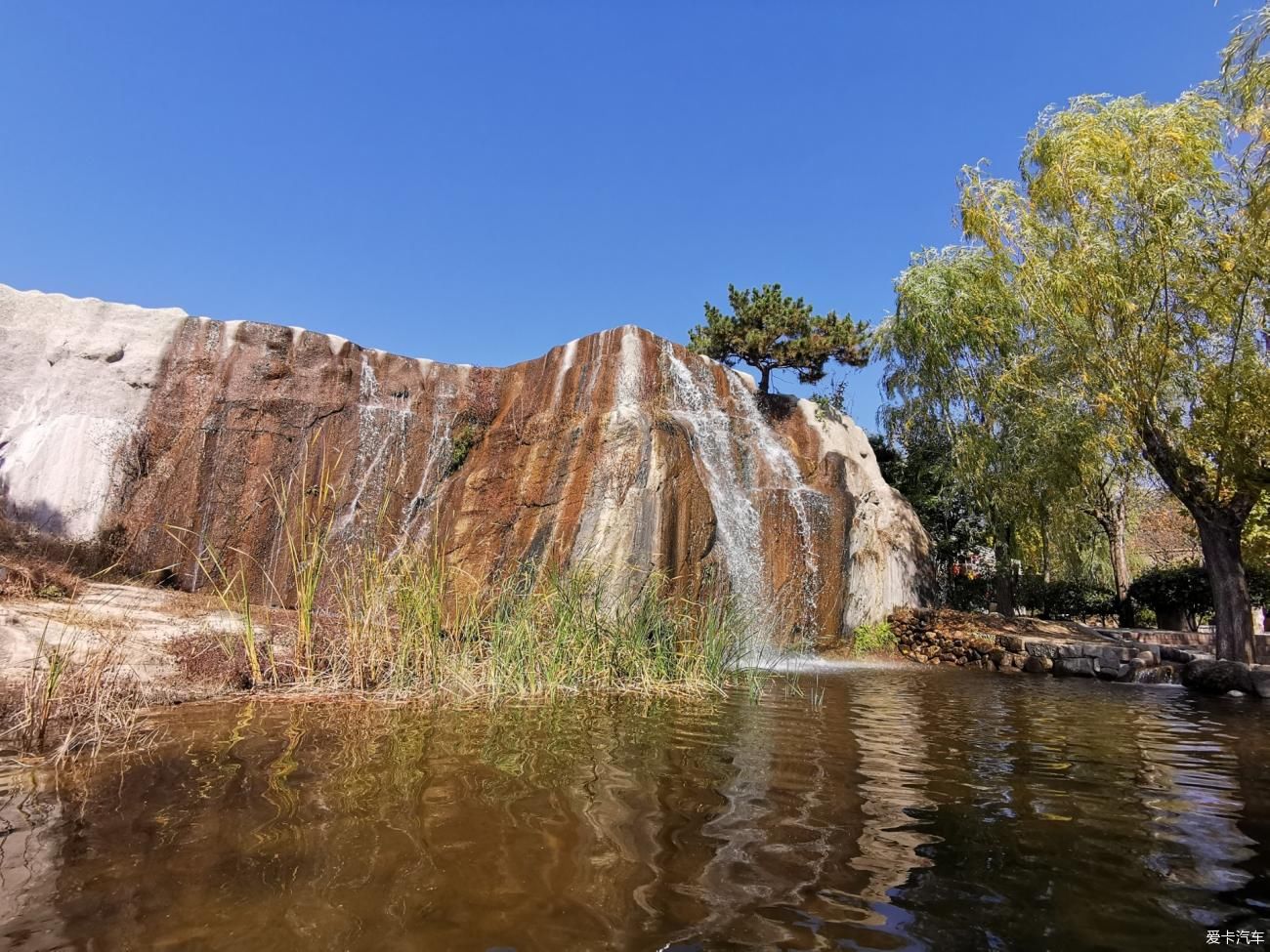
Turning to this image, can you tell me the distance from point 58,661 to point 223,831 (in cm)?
194

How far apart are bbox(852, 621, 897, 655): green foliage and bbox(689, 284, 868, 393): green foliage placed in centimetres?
586

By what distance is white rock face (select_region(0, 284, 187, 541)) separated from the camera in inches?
457

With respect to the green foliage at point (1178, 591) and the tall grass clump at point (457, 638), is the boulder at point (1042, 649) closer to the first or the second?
the green foliage at point (1178, 591)

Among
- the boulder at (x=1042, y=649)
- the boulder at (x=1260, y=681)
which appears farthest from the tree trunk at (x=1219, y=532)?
the boulder at (x=1042, y=649)

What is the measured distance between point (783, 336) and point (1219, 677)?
35.2 ft

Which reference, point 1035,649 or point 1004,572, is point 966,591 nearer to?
point 1004,572

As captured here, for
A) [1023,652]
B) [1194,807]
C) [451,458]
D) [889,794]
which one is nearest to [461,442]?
[451,458]

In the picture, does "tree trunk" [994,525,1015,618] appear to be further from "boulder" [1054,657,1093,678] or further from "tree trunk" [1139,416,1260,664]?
"tree trunk" [1139,416,1260,664]

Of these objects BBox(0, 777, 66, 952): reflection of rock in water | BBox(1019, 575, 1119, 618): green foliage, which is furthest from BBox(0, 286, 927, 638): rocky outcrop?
BBox(0, 777, 66, 952): reflection of rock in water

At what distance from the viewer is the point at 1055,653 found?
10.9 m

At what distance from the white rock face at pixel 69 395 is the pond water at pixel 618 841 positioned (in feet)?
30.9

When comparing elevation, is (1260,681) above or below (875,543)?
below

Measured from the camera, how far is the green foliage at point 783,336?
16547 mm

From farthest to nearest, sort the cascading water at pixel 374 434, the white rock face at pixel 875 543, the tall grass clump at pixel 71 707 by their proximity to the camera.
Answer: the white rock face at pixel 875 543 < the cascading water at pixel 374 434 < the tall grass clump at pixel 71 707
